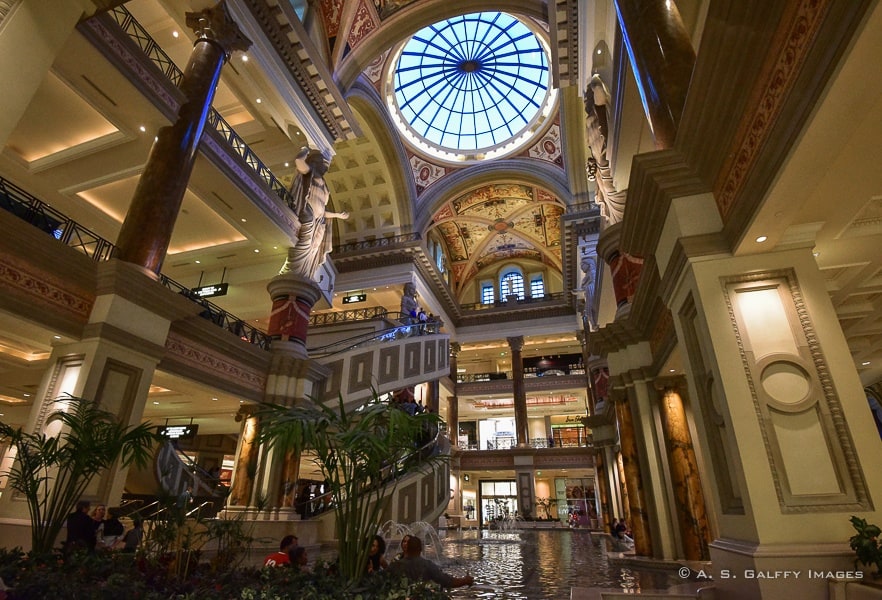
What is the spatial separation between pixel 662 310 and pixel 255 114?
11.2 m

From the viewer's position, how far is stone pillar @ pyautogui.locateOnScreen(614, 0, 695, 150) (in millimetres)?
3699

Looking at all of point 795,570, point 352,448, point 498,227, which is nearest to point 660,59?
point 795,570

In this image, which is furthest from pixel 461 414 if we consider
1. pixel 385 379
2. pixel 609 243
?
pixel 609 243

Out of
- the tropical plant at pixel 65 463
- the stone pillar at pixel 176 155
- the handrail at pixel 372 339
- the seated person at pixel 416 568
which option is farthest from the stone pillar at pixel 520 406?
the seated person at pixel 416 568

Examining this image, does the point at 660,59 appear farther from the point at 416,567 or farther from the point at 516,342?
the point at 516,342

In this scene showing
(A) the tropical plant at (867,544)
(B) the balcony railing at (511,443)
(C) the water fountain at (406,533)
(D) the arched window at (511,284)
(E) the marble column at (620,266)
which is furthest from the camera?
(D) the arched window at (511,284)

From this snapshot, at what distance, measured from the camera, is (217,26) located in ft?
27.7

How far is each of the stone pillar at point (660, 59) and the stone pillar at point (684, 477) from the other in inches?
151

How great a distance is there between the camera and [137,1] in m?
10.2

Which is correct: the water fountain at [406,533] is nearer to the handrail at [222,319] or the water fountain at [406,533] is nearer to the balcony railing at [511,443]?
the handrail at [222,319]

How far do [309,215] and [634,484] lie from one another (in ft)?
31.2

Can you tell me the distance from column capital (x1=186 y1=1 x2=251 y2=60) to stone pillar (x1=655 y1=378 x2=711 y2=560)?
958 centimetres

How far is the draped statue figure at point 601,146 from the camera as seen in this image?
812 centimetres

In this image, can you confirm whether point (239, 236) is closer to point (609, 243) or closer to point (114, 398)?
point (114, 398)
